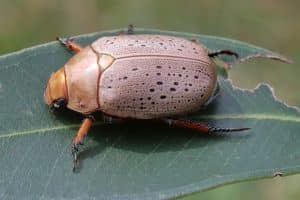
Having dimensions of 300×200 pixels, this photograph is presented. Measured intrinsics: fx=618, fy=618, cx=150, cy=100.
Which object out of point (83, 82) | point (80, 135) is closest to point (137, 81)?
point (83, 82)

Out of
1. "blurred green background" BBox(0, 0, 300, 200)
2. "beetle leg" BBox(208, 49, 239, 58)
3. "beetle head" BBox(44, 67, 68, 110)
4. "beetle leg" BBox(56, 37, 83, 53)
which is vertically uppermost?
"beetle leg" BBox(56, 37, 83, 53)

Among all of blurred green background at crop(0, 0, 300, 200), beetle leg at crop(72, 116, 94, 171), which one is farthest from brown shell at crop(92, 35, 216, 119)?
blurred green background at crop(0, 0, 300, 200)

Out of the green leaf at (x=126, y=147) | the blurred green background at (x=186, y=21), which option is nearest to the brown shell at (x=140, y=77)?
the green leaf at (x=126, y=147)

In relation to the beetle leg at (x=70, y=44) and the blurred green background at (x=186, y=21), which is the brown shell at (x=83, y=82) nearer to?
the beetle leg at (x=70, y=44)

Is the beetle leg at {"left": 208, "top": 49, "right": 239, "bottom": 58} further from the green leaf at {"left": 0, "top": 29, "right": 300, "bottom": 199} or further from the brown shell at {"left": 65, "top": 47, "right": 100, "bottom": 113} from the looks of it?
the brown shell at {"left": 65, "top": 47, "right": 100, "bottom": 113}

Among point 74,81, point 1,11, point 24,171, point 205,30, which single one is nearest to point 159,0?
point 205,30
